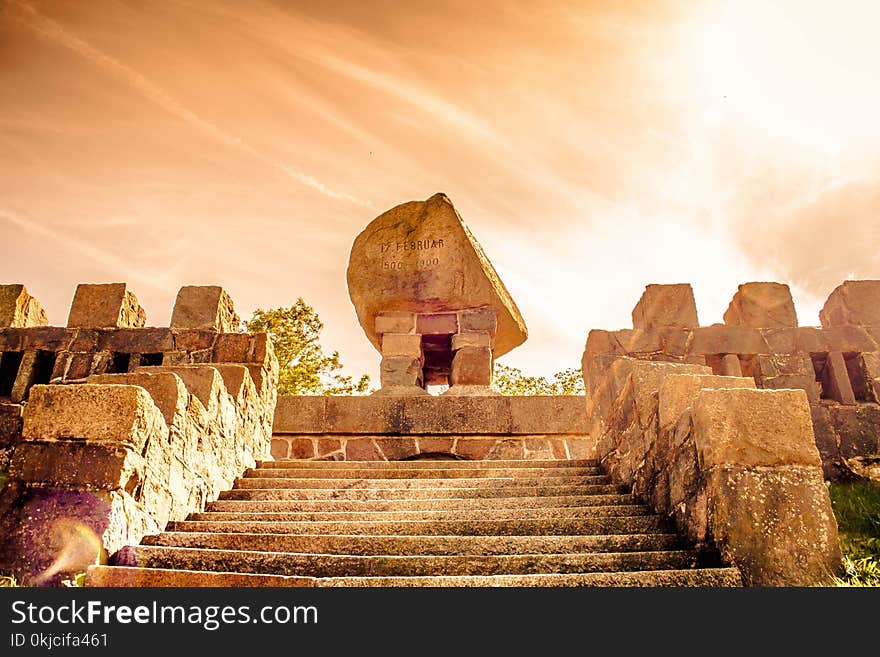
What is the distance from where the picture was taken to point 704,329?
8.56 m

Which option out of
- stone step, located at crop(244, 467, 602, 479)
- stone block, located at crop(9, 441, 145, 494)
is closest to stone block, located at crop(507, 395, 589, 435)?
stone step, located at crop(244, 467, 602, 479)

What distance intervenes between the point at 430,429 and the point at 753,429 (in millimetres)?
4133

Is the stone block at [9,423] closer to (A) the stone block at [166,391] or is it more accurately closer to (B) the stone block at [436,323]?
(A) the stone block at [166,391]

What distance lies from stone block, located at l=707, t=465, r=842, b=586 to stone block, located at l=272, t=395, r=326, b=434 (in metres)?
4.81

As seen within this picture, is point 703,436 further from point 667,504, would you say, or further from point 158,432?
point 158,432

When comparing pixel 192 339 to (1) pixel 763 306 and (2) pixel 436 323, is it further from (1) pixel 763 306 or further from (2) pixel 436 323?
(1) pixel 763 306

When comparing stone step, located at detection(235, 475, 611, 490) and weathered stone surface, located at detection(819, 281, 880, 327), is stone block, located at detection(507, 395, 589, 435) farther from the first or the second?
weathered stone surface, located at detection(819, 281, 880, 327)

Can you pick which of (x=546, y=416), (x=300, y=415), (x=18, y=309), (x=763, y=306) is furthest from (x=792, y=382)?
(x=18, y=309)

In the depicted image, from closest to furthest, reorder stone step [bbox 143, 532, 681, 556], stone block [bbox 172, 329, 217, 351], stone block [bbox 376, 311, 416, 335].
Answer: stone step [bbox 143, 532, 681, 556], stone block [bbox 172, 329, 217, 351], stone block [bbox 376, 311, 416, 335]

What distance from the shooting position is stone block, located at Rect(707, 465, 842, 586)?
3197 millimetres

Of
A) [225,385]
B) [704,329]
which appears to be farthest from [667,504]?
[704,329]

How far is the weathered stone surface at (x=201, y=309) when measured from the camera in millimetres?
7914

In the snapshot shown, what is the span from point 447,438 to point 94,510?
4297 mm

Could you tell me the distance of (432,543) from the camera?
3.59 m
